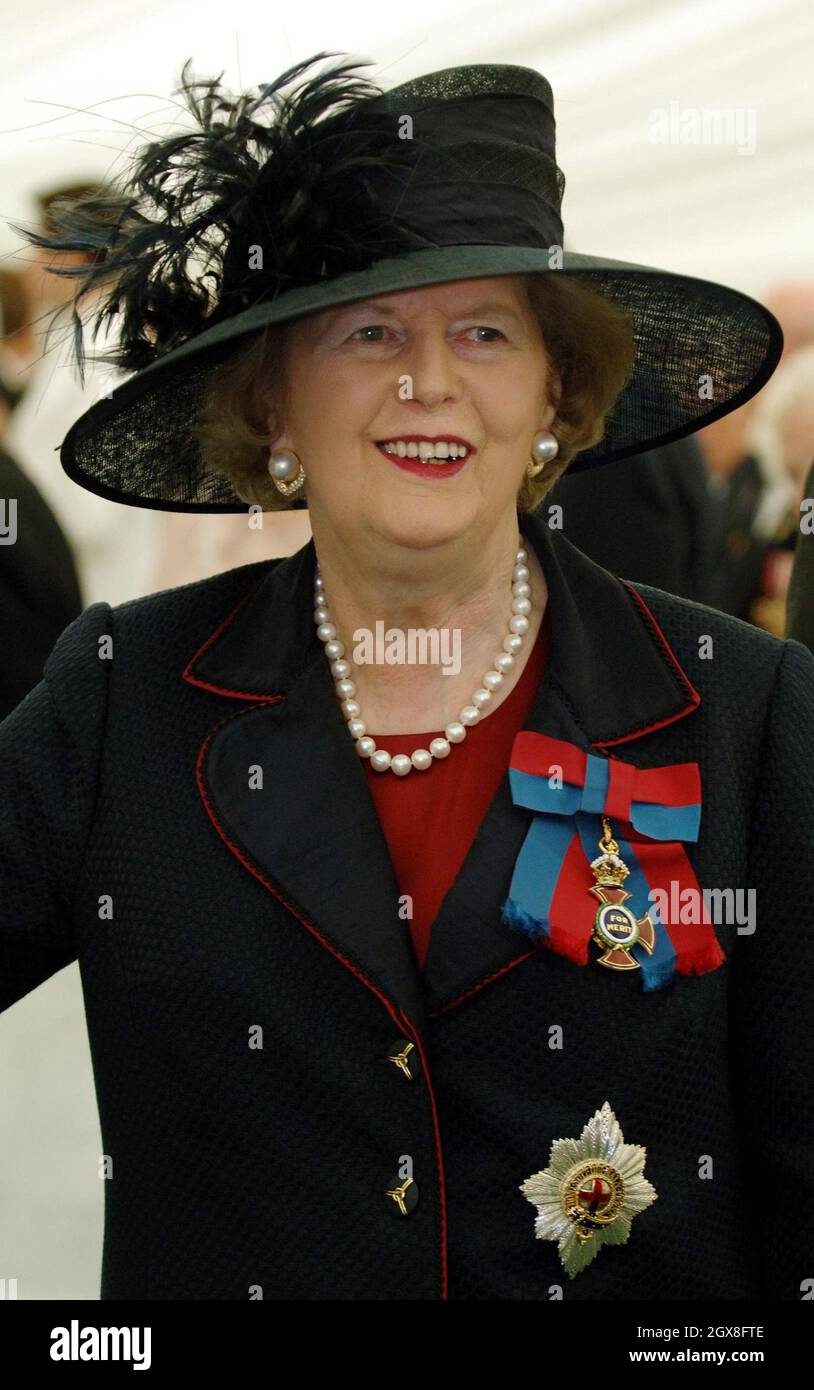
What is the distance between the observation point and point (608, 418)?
2062 mm

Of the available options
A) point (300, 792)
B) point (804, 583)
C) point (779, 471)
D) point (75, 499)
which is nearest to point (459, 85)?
point (300, 792)

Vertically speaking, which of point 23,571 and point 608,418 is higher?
point 23,571

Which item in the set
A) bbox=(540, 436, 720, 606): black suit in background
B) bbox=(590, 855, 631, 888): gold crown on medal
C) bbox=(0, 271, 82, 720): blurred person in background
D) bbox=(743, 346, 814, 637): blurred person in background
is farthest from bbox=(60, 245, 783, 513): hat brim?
bbox=(743, 346, 814, 637): blurred person in background

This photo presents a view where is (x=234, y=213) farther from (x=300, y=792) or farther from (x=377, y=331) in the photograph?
(x=300, y=792)

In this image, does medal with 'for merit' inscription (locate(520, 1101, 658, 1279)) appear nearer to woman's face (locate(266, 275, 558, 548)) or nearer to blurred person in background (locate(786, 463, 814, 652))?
woman's face (locate(266, 275, 558, 548))

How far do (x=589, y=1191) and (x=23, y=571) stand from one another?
178 centimetres

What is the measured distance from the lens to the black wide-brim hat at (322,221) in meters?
1.64

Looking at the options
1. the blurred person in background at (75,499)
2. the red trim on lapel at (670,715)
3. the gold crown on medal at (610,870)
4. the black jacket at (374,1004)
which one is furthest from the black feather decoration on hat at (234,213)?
the blurred person in background at (75,499)

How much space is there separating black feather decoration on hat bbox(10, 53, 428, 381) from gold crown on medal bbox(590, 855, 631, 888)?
68cm

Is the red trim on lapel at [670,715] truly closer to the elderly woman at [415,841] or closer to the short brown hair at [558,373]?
the elderly woman at [415,841]

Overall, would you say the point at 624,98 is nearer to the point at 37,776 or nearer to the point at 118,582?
the point at 118,582

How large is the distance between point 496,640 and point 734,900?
0.42 meters

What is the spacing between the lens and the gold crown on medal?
5.54 feet
